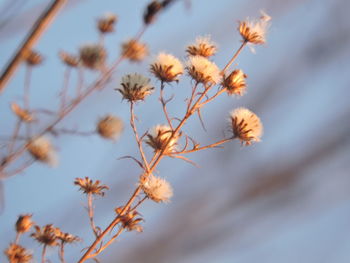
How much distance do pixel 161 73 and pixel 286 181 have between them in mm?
531

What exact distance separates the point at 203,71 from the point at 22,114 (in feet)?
1.27

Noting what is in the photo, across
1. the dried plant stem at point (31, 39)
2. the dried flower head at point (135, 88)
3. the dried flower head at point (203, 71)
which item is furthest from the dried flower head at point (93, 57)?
the dried plant stem at point (31, 39)

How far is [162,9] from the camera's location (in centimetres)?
64

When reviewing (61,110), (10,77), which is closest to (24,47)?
(10,77)

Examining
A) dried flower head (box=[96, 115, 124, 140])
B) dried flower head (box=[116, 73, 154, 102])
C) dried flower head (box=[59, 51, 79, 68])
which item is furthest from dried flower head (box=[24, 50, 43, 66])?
dried flower head (box=[116, 73, 154, 102])

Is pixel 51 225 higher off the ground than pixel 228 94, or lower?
lower

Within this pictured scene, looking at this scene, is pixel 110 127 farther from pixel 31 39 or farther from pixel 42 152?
pixel 31 39

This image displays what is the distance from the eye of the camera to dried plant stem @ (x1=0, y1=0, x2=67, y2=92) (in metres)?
0.50

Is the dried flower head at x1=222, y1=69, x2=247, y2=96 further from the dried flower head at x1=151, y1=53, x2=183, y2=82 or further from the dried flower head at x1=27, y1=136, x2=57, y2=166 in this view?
the dried flower head at x1=27, y1=136, x2=57, y2=166

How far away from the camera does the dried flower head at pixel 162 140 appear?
83 cm

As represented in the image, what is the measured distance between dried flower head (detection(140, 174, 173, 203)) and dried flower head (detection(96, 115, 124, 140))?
0.27m

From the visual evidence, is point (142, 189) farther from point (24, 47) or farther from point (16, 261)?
point (24, 47)

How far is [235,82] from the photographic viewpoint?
2.99ft

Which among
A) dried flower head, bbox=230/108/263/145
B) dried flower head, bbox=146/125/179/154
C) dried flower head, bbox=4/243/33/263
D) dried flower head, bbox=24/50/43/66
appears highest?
dried flower head, bbox=24/50/43/66
